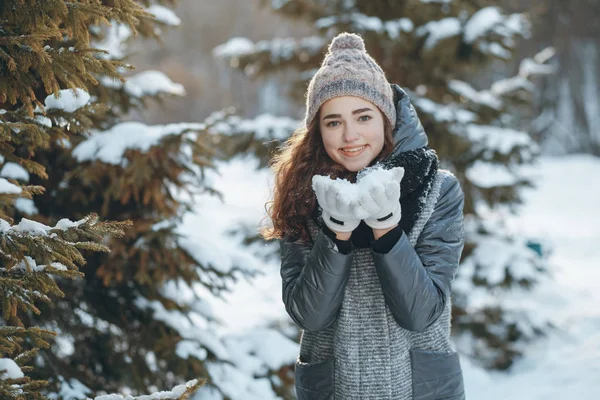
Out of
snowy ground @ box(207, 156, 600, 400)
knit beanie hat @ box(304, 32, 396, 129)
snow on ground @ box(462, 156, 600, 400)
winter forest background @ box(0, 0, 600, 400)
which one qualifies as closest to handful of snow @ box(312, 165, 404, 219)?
knit beanie hat @ box(304, 32, 396, 129)

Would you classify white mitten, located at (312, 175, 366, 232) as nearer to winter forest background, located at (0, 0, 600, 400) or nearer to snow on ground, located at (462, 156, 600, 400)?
winter forest background, located at (0, 0, 600, 400)

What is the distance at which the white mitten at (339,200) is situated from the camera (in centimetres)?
161

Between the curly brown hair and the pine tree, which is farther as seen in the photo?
the pine tree

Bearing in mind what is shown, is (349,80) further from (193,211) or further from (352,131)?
(193,211)

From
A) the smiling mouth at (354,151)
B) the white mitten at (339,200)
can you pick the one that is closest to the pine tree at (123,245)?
the smiling mouth at (354,151)

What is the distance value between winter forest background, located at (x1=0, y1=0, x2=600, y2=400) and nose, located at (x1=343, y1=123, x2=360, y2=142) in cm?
69

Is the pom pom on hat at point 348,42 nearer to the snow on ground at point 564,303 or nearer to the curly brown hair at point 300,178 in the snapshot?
the curly brown hair at point 300,178

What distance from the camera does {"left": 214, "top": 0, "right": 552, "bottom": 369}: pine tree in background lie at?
525cm

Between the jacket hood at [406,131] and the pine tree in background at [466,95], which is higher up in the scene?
the pine tree in background at [466,95]

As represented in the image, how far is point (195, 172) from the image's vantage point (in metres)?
3.04

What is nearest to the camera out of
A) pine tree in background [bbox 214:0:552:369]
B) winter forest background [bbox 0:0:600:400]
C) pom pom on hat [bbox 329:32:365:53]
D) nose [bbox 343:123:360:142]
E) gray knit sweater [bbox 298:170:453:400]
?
winter forest background [bbox 0:0:600:400]

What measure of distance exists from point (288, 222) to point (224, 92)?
24144mm

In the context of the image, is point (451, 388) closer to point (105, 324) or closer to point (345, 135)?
point (345, 135)

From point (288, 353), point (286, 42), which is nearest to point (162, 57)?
point (286, 42)
